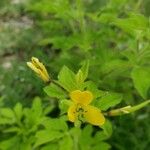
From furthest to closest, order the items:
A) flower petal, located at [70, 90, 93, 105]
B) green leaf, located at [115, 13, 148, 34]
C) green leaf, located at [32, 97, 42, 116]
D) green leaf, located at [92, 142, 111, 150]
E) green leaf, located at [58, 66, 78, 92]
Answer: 1. green leaf, located at [32, 97, 42, 116]
2. green leaf, located at [92, 142, 111, 150]
3. green leaf, located at [115, 13, 148, 34]
4. green leaf, located at [58, 66, 78, 92]
5. flower petal, located at [70, 90, 93, 105]

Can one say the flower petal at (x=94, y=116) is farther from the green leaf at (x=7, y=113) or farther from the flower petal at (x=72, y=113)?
the green leaf at (x=7, y=113)

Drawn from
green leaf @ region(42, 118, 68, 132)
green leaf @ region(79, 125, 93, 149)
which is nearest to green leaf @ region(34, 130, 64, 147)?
green leaf @ region(42, 118, 68, 132)

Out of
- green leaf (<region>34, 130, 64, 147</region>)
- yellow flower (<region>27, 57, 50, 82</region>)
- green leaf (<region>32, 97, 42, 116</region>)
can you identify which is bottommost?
green leaf (<region>32, 97, 42, 116</region>)

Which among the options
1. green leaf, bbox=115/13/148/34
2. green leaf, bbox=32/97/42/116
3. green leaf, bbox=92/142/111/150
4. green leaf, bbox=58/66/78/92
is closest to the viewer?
green leaf, bbox=58/66/78/92

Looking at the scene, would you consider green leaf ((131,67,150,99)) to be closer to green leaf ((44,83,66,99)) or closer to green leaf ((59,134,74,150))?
green leaf ((59,134,74,150))

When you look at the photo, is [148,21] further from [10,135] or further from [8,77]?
[8,77]

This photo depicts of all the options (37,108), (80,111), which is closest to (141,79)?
(37,108)

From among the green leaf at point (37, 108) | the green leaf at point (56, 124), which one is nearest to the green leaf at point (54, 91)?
the green leaf at point (56, 124)

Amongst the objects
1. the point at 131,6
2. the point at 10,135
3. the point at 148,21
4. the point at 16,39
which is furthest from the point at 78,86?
the point at 16,39

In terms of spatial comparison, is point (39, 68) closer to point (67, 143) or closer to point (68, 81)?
point (68, 81)
